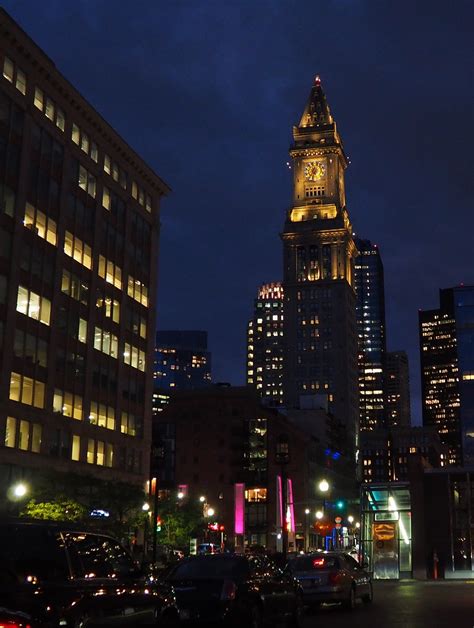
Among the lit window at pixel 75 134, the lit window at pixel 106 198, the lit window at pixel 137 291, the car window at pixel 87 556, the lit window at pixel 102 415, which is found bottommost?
the car window at pixel 87 556

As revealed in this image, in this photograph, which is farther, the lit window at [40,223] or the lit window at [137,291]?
the lit window at [137,291]

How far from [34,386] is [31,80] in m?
25.2

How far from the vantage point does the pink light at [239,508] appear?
128750mm

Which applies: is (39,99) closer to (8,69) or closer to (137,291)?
(8,69)

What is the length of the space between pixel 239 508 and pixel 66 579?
399 feet

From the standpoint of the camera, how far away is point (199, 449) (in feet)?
442

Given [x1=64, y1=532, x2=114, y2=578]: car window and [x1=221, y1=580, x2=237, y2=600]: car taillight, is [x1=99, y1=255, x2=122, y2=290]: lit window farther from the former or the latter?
[x1=64, y1=532, x2=114, y2=578]: car window

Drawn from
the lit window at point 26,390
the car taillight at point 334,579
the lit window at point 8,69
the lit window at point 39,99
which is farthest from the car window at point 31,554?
the lit window at point 39,99

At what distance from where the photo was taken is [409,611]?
74.1 ft

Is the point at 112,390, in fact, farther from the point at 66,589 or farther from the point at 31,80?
the point at 66,589

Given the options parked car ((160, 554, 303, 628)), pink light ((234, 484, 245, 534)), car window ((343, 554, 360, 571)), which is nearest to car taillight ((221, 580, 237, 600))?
parked car ((160, 554, 303, 628))

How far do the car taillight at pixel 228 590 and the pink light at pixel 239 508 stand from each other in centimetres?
11518

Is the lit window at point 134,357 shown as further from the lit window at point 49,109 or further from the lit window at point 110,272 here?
the lit window at point 49,109

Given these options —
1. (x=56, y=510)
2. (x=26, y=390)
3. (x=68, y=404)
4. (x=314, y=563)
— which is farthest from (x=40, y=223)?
(x=314, y=563)
